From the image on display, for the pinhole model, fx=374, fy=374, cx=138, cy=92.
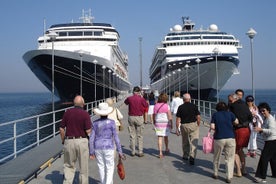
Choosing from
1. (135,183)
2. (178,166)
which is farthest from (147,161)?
(135,183)

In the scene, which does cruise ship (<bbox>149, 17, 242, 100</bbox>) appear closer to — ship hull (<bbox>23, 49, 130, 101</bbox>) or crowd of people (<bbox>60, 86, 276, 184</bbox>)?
ship hull (<bbox>23, 49, 130, 101</bbox>)

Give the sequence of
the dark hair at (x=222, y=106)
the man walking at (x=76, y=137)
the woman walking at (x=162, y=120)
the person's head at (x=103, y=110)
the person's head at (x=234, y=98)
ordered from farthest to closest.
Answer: the woman walking at (x=162, y=120)
the person's head at (x=234, y=98)
the dark hair at (x=222, y=106)
the person's head at (x=103, y=110)
the man walking at (x=76, y=137)

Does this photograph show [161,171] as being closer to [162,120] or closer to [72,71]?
[162,120]

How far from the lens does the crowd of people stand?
227 inches

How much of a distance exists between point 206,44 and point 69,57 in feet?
97.3


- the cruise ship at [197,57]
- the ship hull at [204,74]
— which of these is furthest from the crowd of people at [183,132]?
the cruise ship at [197,57]

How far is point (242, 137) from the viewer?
695 centimetres

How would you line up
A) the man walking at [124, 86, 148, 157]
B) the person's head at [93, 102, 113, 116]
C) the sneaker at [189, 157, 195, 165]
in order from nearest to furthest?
the person's head at [93, 102, 113, 116] < the sneaker at [189, 157, 195, 165] < the man walking at [124, 86, 148, 157]

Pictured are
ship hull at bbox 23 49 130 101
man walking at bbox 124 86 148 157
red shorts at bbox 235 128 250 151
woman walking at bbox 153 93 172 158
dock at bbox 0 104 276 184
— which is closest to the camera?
dock at bbox 0 104 276 184

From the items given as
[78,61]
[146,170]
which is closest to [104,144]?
[146,170]

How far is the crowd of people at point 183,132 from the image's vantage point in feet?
18.9

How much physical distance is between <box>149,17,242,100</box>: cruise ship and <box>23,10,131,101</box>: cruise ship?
348 inches

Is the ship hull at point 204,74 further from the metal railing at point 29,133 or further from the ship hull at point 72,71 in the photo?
the metal railing at point 29,133

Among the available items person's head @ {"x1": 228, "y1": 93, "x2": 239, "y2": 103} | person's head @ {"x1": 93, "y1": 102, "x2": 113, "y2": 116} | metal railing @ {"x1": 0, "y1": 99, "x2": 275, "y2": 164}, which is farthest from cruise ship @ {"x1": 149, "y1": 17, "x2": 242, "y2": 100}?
person's head @ {"x1": 93, "y1": 102, "x2": 113, "y2": 116}
